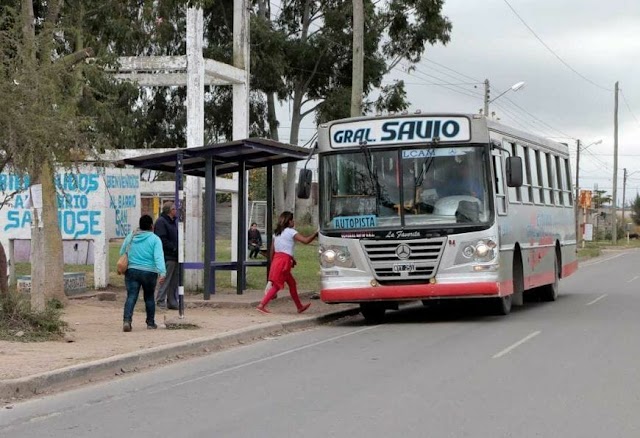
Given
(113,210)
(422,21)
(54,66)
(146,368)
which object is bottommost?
(146,368)

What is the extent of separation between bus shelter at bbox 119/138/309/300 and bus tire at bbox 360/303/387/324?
322 cm

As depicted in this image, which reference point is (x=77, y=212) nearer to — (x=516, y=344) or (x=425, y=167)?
(x=425, y=167)

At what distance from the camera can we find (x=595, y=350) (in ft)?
38.8

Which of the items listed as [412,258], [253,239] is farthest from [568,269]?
[253,239]

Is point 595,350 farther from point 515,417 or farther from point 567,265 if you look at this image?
point 567,265

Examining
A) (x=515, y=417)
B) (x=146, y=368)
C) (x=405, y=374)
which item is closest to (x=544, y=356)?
(x=405, y=374)

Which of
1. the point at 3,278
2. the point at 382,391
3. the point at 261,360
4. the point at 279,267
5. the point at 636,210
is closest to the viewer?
the point at 382,391

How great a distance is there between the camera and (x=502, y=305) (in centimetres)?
1633

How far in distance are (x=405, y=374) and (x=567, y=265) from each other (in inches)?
492

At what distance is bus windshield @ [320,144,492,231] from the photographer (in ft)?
48.9

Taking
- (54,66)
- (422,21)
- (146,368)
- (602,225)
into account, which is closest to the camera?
(146,368)

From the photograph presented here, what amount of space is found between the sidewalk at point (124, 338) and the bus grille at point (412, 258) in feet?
6.29

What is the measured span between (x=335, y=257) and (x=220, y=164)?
18.0 feet

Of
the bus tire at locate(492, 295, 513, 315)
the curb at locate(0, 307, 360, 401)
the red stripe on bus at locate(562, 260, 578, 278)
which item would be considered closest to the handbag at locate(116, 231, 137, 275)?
the curb at locate(0, 307, 360, 401)
